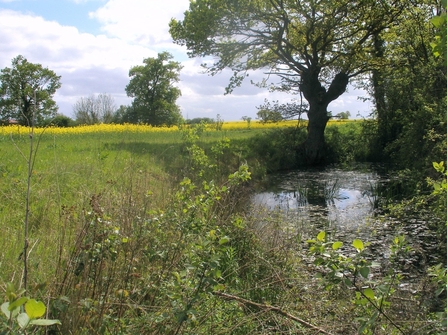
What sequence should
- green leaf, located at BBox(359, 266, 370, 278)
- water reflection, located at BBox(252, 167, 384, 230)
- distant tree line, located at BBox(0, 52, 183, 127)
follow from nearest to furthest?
green leaf, located at BBox(359, 266, 370, 278) → water reflection, located at BBox(252, 167, 384, 230) → distant tree line, located at BBox(0, 52, 183, 127)

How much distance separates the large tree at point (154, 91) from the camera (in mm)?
52312

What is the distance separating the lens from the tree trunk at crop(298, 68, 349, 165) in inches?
765

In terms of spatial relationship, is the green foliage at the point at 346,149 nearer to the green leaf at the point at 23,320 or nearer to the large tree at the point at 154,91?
the green leaf at the point at 23,320

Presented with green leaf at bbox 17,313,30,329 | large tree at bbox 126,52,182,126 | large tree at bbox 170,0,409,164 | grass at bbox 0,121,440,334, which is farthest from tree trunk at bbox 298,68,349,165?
large tree at bbox 126,52,182,126

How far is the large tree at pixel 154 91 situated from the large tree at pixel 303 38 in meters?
32.1

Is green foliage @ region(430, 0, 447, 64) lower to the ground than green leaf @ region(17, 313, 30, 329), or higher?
higher

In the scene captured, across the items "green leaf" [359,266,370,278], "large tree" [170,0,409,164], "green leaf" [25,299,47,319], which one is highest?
"large tree" [170,0,409,164]

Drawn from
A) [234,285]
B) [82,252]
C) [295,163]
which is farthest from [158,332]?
[295,163]

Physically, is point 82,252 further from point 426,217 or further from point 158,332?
point 426,217

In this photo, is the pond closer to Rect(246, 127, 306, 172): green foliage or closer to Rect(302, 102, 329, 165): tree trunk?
Rect(246, 127, 306, 172): green foliage

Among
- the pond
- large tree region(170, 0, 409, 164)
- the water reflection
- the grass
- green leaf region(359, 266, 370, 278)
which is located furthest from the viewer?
large tree region(170, 0, 409, 164)

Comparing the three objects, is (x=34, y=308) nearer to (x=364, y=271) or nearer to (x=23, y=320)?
(x=23, y=320)

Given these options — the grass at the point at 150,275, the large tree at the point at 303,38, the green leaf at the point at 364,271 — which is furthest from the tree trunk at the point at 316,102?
the green leaf at the point at 364,271

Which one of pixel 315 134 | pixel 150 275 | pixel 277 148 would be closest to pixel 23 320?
pixel 150 275
